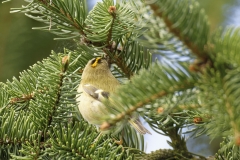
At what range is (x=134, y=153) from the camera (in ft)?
4.70

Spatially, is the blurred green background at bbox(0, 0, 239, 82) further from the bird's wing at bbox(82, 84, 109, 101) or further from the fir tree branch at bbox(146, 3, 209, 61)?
the fir tree branch at bbox(146, 3, 209, 61)

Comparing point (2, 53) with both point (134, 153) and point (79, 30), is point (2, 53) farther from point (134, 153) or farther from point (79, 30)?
point (134, 153)

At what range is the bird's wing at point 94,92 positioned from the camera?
221cm

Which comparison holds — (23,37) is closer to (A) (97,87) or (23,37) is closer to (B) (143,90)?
(A) (97,87)

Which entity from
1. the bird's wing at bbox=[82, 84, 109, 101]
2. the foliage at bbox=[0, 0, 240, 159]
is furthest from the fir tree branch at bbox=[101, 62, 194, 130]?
the bird's wing at bbox=[82, 84, 109, 101]

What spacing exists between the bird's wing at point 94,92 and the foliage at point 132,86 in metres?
0.49

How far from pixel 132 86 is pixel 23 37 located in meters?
1.51

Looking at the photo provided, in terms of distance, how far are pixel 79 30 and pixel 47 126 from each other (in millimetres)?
400

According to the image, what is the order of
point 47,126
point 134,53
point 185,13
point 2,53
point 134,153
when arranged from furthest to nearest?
1. point 2,53
2. point 134,53
3. point 134,153
4. point 47,126
5. point 185,13

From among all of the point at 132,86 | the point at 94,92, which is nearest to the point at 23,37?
the point at 94,92

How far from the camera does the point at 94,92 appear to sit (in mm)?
2258

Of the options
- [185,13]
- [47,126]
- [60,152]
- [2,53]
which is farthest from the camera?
[2,53]

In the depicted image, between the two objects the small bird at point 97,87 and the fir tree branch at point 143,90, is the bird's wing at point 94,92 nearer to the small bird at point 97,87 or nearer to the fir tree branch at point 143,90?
the small bird at point 97,87

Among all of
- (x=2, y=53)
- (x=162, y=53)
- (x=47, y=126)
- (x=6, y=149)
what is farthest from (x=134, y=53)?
(x=2, y=53)
